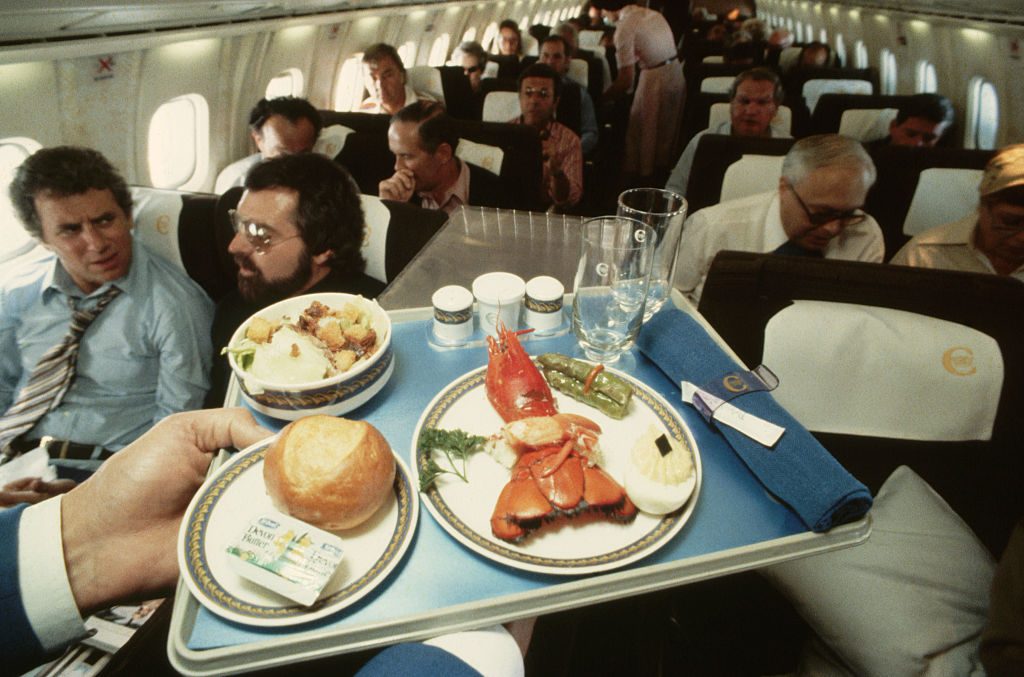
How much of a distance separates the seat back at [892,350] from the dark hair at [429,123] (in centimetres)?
216

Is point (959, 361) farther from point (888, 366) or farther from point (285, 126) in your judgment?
point (285, 126)

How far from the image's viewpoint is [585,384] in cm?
105

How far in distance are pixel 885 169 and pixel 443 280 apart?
10.2 feet

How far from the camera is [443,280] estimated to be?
5.43ft

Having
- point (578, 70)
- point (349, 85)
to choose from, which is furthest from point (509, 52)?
point (349, 85)

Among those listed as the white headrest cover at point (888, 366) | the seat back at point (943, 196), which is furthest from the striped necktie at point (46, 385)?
the seat back at point (943, 196)

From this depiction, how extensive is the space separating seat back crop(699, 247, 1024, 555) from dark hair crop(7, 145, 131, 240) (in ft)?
8.50

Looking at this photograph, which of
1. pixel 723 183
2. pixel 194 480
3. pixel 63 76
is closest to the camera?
pixel 194 480

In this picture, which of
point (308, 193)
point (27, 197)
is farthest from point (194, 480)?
point (27, 197)

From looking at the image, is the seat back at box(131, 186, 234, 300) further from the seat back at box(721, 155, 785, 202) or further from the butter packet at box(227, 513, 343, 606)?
the seat back at box(721, 155, 785, 202)

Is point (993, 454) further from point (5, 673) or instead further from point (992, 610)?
point (5, 673)

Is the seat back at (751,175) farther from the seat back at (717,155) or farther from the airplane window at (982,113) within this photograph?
the airplane window at (982,113)

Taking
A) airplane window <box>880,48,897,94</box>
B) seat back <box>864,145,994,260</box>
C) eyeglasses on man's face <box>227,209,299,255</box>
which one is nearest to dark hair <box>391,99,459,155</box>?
eyeglasses on man's face <box>227,209,299,255</box>

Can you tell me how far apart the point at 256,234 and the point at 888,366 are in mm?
2252
